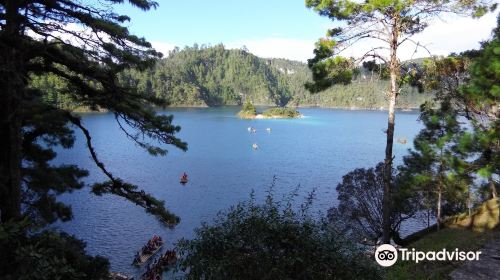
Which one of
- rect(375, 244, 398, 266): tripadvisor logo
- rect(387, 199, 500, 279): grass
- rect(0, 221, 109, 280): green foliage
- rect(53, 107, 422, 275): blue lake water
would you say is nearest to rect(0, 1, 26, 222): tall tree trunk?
rect(0, 221, 109, 280): green foliage

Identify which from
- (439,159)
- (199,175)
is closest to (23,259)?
(439,159)

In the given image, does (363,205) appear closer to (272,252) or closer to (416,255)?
(416,255)

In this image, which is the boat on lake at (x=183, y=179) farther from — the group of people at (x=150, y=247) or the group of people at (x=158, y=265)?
the group of people at (x=158, y=265)

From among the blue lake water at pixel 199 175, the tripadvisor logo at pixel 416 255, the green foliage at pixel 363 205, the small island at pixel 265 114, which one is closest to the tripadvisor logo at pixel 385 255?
the tripadvisor logo at pixel 416 255

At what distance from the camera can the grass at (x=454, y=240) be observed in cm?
1182

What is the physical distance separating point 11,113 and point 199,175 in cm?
4896

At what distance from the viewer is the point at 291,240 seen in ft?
25.7

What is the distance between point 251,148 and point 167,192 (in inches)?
1574

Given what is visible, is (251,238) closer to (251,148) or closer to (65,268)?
(65,268)

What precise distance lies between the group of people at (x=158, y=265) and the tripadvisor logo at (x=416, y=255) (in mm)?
15968

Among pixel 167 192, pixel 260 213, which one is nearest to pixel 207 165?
pixel 167 192

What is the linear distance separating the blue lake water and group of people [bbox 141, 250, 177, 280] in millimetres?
1631

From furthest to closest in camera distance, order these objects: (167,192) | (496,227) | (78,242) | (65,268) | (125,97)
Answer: (167,192) → (496,227) → (78,242) → (125,97) → (65,268)

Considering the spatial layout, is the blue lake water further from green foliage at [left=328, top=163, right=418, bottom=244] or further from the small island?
the small island
